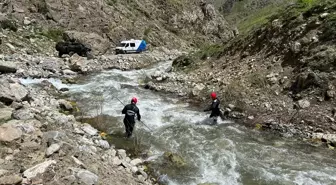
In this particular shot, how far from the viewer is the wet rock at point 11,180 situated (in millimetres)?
7410

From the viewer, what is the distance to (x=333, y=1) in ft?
65.5

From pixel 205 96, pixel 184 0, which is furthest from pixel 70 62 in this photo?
pixel 184 0

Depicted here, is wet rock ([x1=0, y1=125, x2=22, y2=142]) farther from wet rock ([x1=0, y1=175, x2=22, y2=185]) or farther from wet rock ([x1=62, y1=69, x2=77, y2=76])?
wet rock ([x1=62, y1=69, x2=77, y2=76])

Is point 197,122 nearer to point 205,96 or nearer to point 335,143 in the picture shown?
point 205,96

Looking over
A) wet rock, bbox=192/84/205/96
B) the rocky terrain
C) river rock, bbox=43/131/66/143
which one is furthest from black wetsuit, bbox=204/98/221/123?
river rock, bbox=43/131/66/143

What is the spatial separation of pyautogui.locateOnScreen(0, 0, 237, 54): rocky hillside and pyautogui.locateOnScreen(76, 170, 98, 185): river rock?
105 feet

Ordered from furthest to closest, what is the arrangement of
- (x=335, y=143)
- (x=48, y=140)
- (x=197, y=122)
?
(x=197, y=122), (x=335, y=143), (x=48, y=140)

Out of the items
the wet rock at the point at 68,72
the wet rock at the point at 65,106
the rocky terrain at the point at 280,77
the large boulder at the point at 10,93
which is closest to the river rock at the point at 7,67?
the wet rock at the point at 68,72

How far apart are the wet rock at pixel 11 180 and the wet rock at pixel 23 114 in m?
4.16

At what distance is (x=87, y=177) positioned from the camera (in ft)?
27.6

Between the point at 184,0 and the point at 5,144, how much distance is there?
63259 mm

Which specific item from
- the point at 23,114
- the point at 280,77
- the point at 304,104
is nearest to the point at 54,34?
the point at 280,77

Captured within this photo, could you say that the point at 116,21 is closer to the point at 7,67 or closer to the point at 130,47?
the point at 130,47

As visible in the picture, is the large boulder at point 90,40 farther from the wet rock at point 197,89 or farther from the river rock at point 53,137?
the river rock at point 53,137
